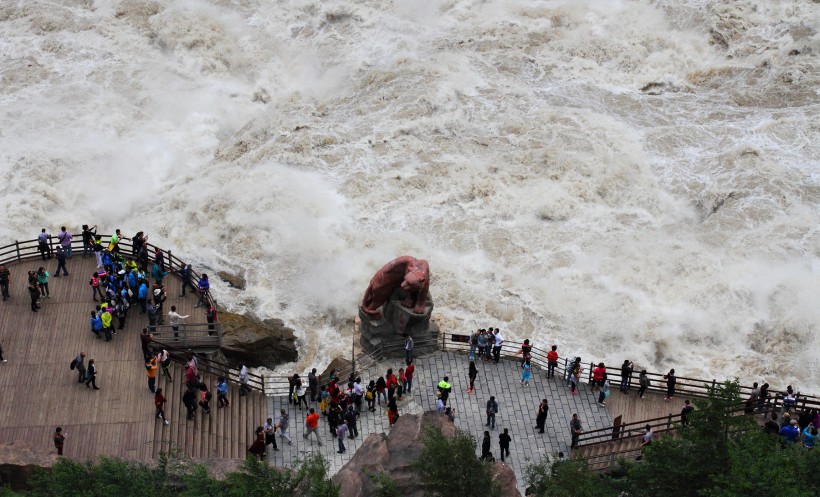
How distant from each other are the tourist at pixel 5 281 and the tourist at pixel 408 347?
11580mm

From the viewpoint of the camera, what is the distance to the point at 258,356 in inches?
1362

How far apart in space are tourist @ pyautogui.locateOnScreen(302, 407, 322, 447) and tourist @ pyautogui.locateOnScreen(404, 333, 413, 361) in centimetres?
358

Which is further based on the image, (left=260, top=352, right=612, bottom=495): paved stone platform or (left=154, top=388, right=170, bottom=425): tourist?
(left=260, top=352, right=612, bottom=495): paved stone platform

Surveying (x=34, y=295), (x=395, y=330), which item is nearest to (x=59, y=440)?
(x=34, y=295)

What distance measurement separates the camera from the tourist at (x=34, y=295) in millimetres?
31078

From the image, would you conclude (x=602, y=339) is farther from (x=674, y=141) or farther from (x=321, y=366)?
(x=674, y=141)

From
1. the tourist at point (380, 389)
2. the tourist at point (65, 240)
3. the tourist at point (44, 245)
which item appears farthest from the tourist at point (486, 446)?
the tourist at point (44, 245)

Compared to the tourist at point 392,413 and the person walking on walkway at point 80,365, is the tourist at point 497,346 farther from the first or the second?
the person walking on walkway at point 80,365

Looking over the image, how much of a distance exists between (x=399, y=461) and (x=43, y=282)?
41.0 ft

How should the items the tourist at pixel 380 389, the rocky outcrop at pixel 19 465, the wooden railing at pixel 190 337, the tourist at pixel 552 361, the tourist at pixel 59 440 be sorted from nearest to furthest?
the rocky outcrop at pixel 19 465
the tourist at pixel 59 440
the tourist at pixel 380 389
the wooden railing at pixel 190 337
the tourist at pixel 552 361

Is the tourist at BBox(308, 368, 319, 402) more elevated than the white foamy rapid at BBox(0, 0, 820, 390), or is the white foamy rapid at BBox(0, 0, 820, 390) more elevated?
the white foamy rapid at BBox(0, 0, 820, 390)

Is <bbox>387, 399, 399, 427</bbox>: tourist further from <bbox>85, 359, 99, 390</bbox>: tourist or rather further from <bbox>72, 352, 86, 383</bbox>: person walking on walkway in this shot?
<bbox>72, 352, 86, 383</bbox>: person walking on walkway

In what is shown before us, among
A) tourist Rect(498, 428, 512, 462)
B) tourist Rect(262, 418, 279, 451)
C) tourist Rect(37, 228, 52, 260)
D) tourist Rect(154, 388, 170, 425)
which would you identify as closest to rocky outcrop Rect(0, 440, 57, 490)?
tourist Rect(154, 388, 170, 425)

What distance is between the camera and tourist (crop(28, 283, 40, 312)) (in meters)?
31.1
